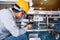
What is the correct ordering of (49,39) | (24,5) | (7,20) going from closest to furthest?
1. (7,20)
2. (24,5)
3. (49,39)

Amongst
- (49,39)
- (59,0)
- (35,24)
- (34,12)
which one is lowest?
(49,39)

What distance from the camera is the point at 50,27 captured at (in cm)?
384

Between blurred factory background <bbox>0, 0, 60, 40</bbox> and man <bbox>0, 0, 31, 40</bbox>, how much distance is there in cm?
121

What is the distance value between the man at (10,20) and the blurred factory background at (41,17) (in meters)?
1.21

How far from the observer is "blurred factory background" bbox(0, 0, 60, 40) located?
3.79 metres

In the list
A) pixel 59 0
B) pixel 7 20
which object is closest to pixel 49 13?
pixel 59 0

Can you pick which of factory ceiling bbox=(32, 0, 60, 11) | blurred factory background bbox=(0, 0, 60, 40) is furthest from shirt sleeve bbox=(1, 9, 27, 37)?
factory ceiling bbox=(32, 0, 60, 11)

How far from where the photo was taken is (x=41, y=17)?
3.90 m

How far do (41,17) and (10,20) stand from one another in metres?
1.59

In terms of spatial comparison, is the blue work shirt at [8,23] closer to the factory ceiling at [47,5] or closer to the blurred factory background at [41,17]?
the blurred factory background at [41,17]

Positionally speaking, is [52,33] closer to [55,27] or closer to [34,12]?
[55,27]

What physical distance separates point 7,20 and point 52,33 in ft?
5.05

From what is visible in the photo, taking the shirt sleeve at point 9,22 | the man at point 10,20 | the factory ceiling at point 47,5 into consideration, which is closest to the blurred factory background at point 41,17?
→ the factory ceiling at point 47,5

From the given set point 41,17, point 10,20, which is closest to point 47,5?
point 41,17
